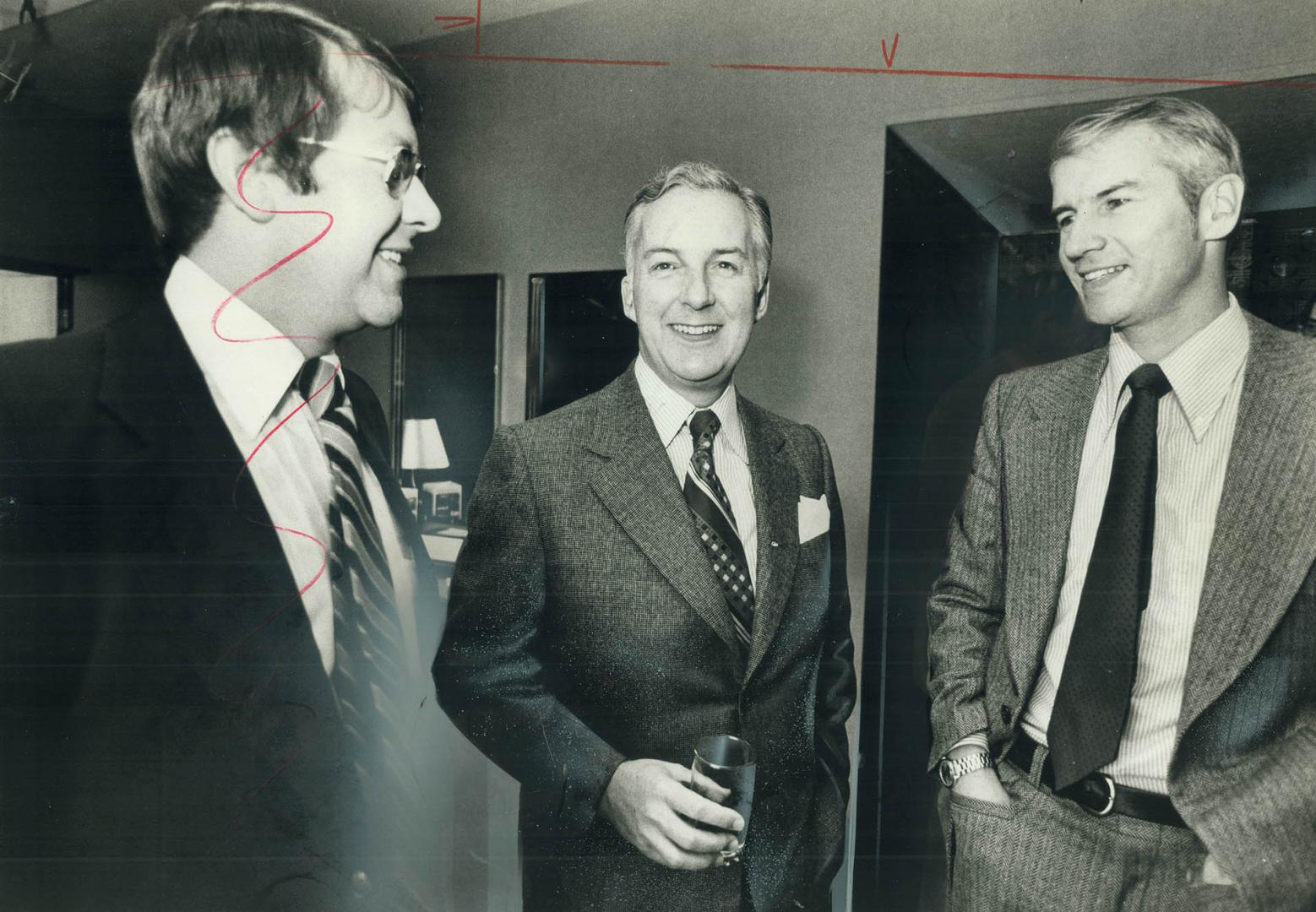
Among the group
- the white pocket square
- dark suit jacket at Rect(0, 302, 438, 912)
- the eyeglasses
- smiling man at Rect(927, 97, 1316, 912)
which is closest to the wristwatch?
smiling man at Rect(927, 97, 1316, 912)

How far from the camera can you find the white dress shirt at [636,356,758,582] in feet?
4.14

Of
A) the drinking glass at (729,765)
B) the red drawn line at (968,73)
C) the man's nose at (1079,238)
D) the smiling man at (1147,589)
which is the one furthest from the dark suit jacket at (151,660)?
the man's nose at (1079,238)

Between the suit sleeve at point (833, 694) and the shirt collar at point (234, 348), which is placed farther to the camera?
the suit sleeve at point (833, 694)

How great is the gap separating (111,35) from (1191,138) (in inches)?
67.6

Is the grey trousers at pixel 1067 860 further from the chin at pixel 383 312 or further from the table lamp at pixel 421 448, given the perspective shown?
the chin at pixel 383 312

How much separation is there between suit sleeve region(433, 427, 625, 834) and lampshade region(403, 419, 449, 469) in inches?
3.2

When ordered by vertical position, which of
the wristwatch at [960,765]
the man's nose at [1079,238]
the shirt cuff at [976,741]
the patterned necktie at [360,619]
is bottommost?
the wristwatch at [960,765]

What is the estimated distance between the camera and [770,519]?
1281 millimetres

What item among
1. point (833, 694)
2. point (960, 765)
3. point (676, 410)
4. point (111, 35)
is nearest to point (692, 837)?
point (833, 694)

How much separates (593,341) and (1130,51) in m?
0.99

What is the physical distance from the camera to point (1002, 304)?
4.31 ft

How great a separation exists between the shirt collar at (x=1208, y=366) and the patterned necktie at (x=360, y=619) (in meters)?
1.30

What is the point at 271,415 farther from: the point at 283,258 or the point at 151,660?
the point at 151,660

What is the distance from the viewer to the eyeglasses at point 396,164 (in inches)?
46.6
